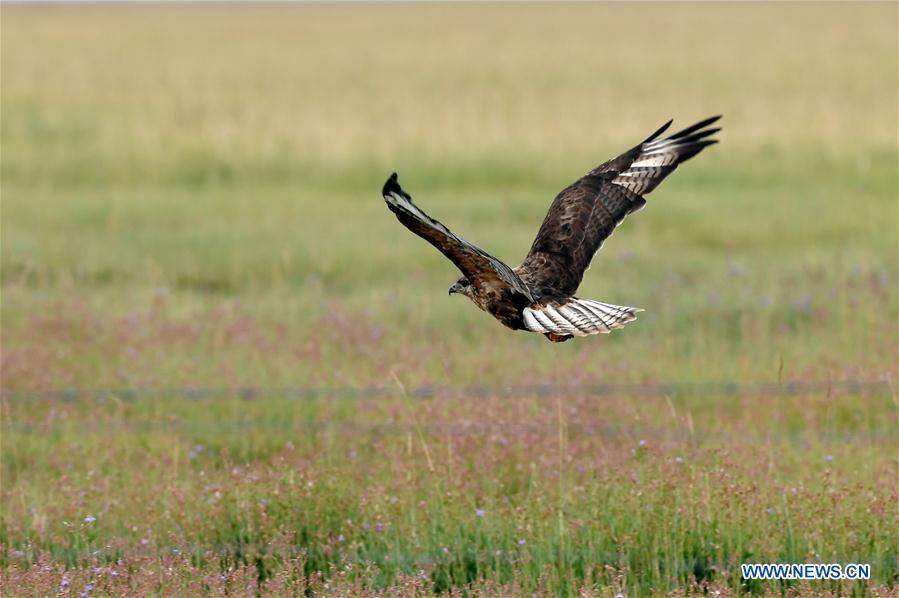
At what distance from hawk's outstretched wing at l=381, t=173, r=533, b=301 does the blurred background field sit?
66 centimetres

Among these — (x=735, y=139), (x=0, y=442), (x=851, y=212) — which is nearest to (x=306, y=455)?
(x=0, y=442)

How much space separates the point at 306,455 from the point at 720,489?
2593 mm

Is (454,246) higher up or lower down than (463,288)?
higher up

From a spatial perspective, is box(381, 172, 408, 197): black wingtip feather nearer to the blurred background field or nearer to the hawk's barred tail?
the hawk's barred tail

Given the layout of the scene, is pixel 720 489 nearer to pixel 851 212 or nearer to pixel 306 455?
pixel 306 455

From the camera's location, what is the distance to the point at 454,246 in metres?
5.51

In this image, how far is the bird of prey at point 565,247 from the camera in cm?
536

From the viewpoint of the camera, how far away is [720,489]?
233 inches

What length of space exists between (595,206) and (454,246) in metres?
2.02

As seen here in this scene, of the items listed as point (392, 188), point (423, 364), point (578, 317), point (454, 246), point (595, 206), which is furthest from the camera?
point (423, 364)

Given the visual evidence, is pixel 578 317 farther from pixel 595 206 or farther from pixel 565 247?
pixel 595 206

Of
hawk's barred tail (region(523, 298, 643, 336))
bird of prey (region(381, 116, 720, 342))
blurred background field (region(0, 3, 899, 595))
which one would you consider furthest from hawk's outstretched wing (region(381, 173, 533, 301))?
blurred background field (region(0, 3, 899, 595))

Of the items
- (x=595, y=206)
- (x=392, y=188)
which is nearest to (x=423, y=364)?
(x=595, y=206)

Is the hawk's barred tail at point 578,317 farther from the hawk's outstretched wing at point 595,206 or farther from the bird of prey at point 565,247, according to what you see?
the hawk's outstretched wing at point 595,206
